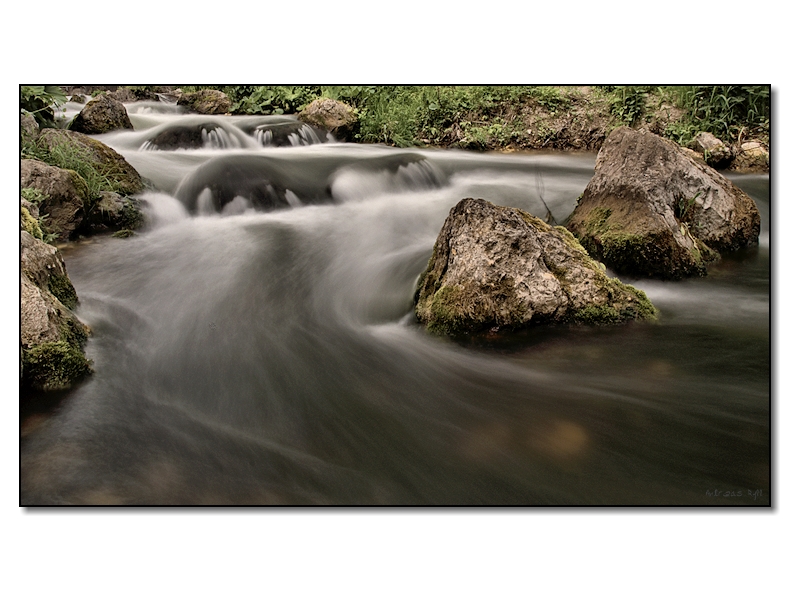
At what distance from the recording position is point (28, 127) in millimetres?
2621

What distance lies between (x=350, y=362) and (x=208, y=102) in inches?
56.9

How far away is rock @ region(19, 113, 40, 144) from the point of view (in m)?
2.60

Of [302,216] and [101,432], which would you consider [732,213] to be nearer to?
[302,216]

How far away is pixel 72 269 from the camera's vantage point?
255 centimetres

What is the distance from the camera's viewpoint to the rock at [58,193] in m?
2.65

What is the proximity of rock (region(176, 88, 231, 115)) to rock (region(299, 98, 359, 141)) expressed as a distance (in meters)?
0.38

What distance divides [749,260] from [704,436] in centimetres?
92

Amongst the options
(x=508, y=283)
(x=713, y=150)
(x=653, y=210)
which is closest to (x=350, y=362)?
(x=508, y=283)

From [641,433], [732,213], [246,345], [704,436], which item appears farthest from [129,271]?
[732,213]

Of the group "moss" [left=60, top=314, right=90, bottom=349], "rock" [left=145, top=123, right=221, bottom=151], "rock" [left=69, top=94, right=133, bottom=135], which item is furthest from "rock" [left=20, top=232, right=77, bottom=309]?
"rock" [left=145, top=123, right=221, bottom=151]

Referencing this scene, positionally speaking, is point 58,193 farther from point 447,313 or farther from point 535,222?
point 535,222

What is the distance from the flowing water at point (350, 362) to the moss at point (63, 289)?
0.05m

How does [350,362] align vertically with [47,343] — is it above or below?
below

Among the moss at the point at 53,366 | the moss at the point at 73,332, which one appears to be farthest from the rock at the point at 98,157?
the moss at the point at 53,366
